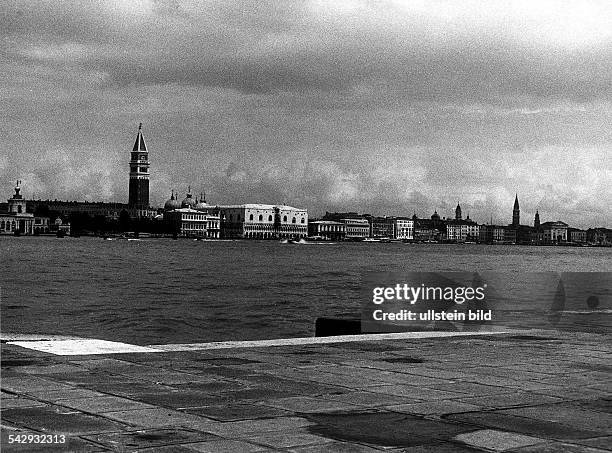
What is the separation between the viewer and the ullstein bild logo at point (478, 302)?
20.0 m

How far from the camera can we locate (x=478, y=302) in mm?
31469

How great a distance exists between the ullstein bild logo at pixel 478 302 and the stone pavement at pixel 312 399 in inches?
168

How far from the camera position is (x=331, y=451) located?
6.09 metres

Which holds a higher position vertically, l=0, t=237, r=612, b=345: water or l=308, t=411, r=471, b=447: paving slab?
l=308, t=411, r=471, b=447: paving slab

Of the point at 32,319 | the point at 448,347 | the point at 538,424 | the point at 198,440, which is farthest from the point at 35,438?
the point at 32,319

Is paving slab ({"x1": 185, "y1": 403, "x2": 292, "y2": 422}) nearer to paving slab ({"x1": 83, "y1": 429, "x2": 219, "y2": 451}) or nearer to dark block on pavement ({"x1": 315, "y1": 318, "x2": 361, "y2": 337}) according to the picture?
paving slab ({"x1": 83, "y1": 429, "x2": 219, "y2": 451})

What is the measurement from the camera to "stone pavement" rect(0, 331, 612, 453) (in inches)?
252

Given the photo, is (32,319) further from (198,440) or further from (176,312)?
(198,440)

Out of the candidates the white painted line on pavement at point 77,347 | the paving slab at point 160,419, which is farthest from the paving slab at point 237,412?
the white painted line on pavement at point 77,347

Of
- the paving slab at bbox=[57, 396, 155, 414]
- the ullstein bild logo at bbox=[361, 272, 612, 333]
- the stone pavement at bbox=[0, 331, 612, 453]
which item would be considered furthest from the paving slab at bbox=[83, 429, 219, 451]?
the ullstein bild logo at bbox=[361, 272, 612, 333]

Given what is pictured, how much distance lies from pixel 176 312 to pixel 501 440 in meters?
33.3

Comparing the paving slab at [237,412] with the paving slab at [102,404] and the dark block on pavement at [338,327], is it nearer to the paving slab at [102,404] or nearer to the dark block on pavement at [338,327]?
the paving slab at [102,404]

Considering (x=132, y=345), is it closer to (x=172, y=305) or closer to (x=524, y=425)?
(x=524, y=425)

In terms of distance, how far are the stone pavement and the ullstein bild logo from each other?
4.26m
